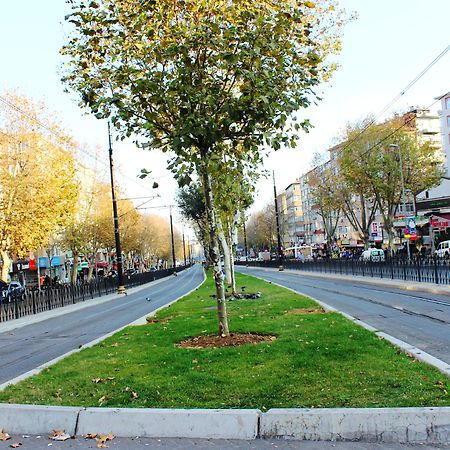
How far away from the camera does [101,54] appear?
9.02m

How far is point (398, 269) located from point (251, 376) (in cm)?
2393

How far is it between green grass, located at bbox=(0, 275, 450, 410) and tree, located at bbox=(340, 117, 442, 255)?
35902 mm

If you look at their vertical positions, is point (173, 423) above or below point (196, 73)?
below

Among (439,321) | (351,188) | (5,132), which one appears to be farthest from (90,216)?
(439,321)

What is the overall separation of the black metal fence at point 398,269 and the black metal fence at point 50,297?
17066 mm

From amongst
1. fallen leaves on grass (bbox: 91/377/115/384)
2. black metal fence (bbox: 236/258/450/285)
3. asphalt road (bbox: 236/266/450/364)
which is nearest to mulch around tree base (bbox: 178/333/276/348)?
fallen leaves on grass (bbox: 91/377/115/384)

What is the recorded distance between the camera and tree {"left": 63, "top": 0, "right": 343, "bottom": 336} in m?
8.06

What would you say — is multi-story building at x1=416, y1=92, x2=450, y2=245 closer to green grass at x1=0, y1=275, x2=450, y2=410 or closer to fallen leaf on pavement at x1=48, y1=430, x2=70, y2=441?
green grass at x1=0, y1=275, x2=450, y2=410

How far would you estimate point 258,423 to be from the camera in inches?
188

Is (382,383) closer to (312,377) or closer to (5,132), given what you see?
(312,377)

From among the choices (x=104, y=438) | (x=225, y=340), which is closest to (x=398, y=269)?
(x=225, y=340)

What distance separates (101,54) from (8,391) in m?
5.52

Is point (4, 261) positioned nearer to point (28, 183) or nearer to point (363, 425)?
point (28, 183)

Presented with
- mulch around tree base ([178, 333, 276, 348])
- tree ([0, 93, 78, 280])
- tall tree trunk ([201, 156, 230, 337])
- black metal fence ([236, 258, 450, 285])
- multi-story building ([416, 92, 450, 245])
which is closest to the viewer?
mulch around tree base ([178, 333, 276, 348])
